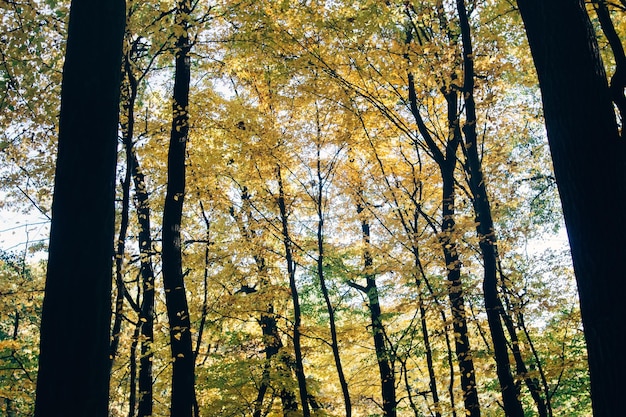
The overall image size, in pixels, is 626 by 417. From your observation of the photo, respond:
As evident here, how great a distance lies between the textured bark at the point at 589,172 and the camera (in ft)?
8.66

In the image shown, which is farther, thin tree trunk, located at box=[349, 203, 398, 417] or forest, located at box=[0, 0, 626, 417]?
thin tree trunk, located at box=[349, 203, 398, 417]

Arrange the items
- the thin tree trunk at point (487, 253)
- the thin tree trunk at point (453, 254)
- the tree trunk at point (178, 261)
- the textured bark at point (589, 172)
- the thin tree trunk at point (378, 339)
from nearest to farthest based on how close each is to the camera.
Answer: the textured bark at point (589, 172)
the thin tree trunk at point (487, 253)
the thin tree trunk at point (453, 254)
the tree trunk at point (178, 261)
the thin tree trunk at point (378, 339)

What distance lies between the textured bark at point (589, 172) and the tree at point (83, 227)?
2833mm

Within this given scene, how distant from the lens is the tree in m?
2.45

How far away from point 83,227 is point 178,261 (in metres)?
4.96

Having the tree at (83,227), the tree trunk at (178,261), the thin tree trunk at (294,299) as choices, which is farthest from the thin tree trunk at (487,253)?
the tree at (83,227)

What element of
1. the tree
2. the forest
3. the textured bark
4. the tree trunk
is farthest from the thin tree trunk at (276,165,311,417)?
the textured bark

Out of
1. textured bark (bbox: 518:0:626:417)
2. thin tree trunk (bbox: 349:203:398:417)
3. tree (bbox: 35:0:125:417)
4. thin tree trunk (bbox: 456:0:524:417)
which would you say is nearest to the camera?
tree (bbox: 35:0:125:417)

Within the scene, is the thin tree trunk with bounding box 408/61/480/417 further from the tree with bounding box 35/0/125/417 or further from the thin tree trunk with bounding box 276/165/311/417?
the tree with bounding box 35/0/125/417

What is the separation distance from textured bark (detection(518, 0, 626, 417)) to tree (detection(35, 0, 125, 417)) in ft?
9.29

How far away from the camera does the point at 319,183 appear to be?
8312 millimetres

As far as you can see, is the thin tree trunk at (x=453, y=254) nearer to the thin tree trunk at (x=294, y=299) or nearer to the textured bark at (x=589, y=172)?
the thin tree trunk at (x=294, y=299)

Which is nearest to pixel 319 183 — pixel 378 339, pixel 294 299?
pixel 294 299

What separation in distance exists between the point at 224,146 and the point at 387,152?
146 inches
